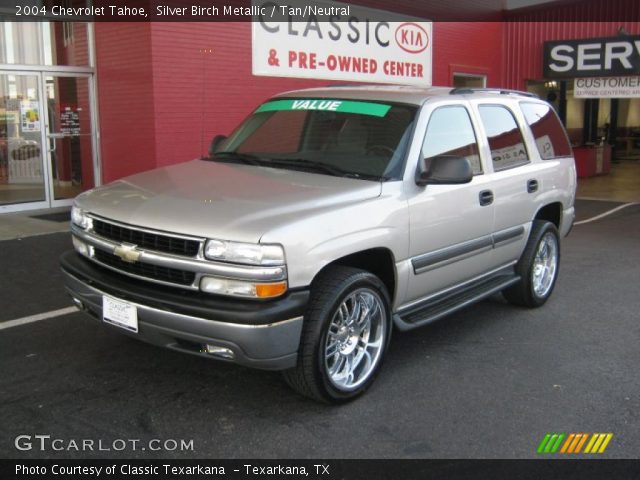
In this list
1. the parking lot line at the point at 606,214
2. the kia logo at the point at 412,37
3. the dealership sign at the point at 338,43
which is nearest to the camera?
the parking lot line at the point at 606,214

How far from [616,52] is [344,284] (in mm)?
14571

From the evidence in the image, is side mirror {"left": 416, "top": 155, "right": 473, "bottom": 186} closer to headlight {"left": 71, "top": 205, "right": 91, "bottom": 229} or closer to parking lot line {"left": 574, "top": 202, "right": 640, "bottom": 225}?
headlight {"left": 71, "top": 205, "right": 91, "bottom": 229}

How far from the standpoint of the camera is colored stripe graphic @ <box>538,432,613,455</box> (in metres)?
3.48

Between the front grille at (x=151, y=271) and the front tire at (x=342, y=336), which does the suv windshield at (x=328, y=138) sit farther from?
the front grille at (x=151, y=271)

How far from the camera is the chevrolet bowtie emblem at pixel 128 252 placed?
12.0 ft

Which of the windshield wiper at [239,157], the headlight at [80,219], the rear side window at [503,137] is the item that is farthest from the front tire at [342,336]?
the rear side window at [503,137]

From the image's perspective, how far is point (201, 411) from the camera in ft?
12.4

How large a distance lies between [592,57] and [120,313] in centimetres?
1535

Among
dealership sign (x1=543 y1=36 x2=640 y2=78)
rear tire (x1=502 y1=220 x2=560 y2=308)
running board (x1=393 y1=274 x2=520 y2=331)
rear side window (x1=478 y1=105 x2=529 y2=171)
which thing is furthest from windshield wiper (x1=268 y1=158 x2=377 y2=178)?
dealership sign (x1=543 y1=36 x2=640 y2=78)

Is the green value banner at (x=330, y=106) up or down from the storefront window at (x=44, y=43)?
down

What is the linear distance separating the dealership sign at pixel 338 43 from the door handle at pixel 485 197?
661 cm

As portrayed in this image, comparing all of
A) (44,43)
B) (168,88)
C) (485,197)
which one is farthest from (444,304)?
(44,43)

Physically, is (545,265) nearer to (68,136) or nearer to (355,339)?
(355,339)

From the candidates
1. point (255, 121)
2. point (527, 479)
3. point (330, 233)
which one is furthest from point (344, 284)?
point (255, 121)
